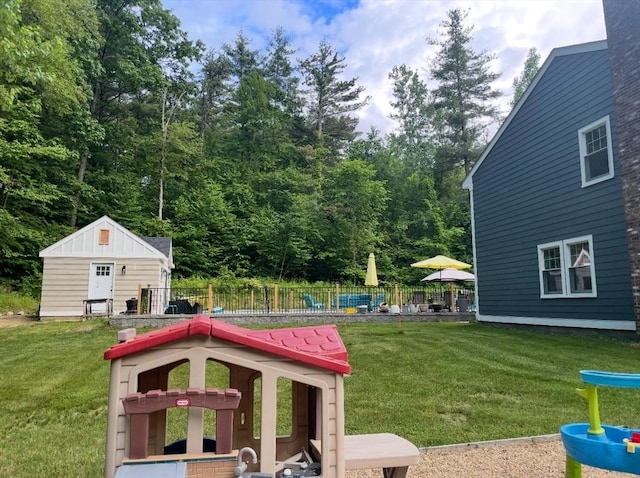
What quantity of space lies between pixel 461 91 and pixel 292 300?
75.4ft

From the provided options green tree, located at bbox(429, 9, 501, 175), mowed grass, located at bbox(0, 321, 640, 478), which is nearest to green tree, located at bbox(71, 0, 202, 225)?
mowed grass, located at bbox(0, 321, 640, 478)

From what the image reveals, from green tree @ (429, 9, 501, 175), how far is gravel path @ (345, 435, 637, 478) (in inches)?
1137

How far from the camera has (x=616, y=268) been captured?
8.99 meters

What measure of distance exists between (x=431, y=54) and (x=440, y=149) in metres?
7.69

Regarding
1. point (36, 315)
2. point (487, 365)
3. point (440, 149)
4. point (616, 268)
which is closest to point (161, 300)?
point (36, 315)

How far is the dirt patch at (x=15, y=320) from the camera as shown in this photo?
1264cm

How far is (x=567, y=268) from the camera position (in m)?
10.4

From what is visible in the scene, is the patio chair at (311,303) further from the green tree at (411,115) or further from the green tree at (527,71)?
the green tree at (527,71)

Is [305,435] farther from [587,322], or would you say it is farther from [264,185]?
[264,185]

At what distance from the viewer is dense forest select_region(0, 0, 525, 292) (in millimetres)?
19656

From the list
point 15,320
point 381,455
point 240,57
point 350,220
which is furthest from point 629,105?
point 240,57

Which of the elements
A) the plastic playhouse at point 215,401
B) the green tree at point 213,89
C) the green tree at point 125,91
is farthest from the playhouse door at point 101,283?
the green tree at point 213,89

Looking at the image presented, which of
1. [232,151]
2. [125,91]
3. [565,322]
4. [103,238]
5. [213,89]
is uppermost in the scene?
[213,89]

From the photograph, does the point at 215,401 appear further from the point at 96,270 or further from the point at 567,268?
the point at 96,270
